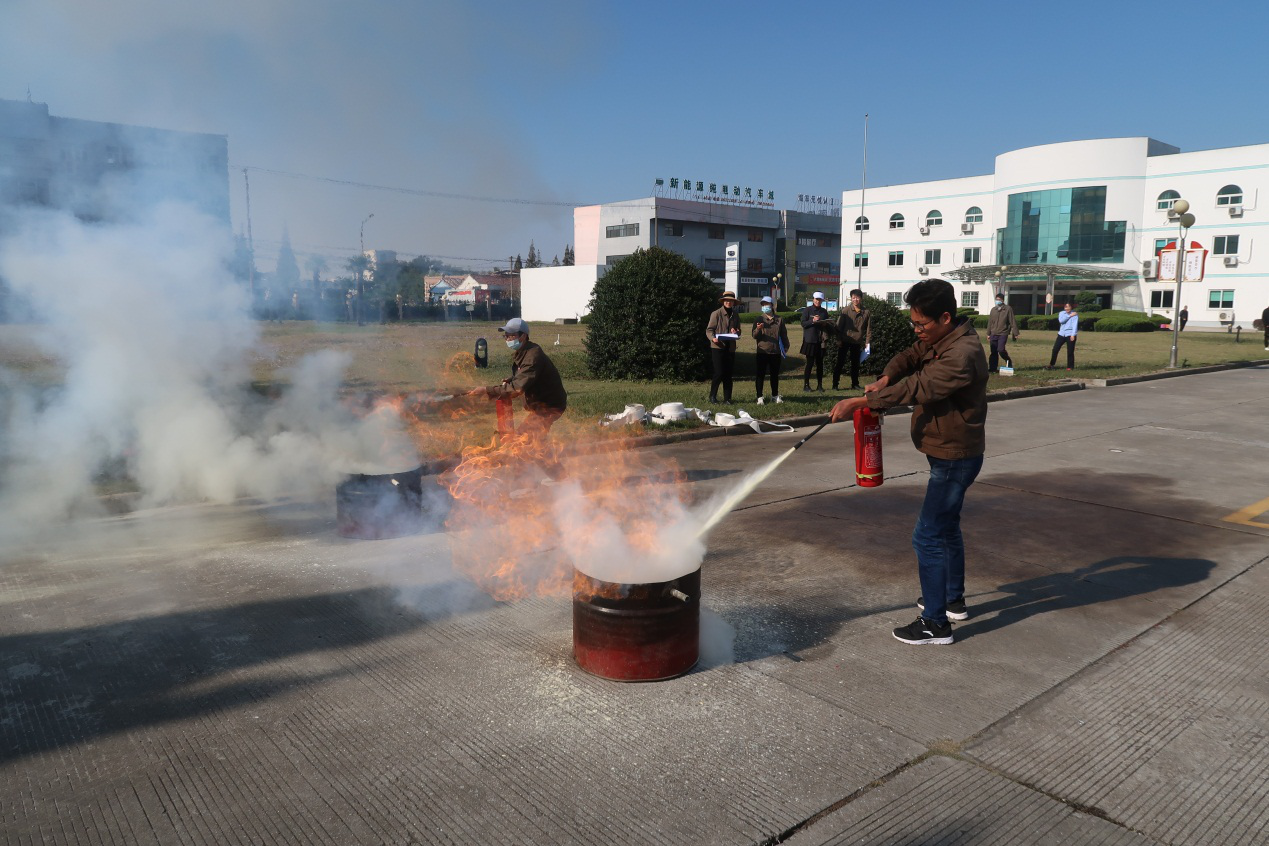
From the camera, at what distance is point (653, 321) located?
1566cm

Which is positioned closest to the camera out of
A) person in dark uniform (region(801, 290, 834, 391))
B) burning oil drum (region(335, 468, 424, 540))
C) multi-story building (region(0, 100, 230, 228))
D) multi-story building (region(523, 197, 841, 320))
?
burning oil drum (region(335, 468, 424, 540))

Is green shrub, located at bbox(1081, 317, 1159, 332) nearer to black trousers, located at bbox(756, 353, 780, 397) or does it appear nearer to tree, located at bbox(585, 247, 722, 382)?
tree, located at bbox(585, 247, 722, 382)

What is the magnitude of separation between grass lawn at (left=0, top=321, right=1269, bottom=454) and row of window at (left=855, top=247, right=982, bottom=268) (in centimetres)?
3481

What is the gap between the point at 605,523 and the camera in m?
4.81

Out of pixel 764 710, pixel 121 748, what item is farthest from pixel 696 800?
pixel 121 748

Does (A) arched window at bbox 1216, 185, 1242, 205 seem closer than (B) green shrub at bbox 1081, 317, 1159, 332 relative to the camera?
No

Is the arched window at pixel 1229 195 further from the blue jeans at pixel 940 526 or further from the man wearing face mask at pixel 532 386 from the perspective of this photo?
the blue jeans at pixel 940 526

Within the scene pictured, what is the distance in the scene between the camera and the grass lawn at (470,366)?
1213cm

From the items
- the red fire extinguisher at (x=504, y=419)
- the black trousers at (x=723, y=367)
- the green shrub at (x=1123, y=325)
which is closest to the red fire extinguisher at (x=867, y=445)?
the red fire extinguisher at (x=504, y=419)

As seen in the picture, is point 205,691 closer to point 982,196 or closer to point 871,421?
point 871,421

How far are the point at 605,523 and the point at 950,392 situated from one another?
207cm

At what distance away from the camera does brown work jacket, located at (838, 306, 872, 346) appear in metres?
14.2

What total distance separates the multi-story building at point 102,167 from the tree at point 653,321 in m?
8.06

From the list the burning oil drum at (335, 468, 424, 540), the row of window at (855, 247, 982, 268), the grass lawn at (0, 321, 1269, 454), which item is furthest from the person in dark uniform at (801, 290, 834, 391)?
the row of window at (855, 247, 982, 268)
